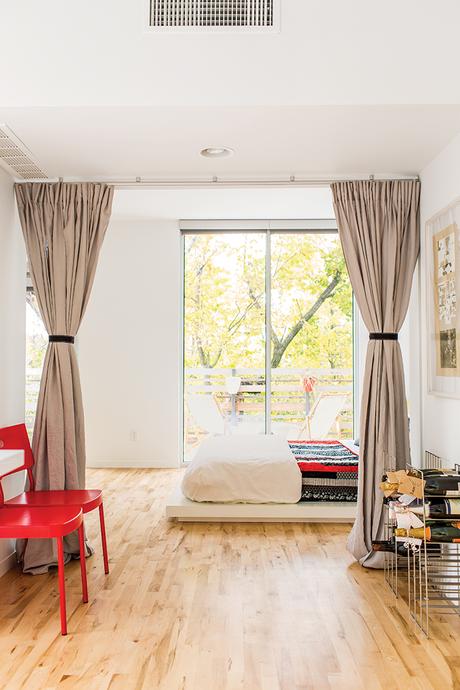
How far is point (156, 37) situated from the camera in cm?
284

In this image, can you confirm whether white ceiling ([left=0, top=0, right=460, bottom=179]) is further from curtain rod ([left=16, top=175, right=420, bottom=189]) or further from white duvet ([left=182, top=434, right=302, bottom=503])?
white duvet ([left=182, top=434, right=302, bottom=503])

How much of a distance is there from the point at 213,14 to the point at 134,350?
449 centimetres

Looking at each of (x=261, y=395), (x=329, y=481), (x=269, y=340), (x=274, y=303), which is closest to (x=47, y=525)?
(x=329, y=481)

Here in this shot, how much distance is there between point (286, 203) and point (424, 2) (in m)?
3.16

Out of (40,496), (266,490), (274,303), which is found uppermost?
(274,303)

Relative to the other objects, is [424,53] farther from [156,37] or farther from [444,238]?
[156,37]

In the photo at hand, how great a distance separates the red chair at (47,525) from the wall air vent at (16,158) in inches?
69.3

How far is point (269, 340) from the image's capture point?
6.84 metres

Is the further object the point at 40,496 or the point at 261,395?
the point at 261,395

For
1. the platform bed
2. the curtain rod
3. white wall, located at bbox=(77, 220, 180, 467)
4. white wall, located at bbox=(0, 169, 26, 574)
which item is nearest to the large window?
white wall, located at bbox=(77, 220, 180, 467)

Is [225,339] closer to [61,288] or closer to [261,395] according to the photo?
[261,395]

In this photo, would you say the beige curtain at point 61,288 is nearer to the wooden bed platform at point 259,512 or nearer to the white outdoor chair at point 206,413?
the wooden bed platform at point 259,512

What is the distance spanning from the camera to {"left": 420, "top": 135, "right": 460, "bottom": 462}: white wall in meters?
3.22

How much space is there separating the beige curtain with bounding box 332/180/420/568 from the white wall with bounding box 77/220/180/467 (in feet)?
11.2
